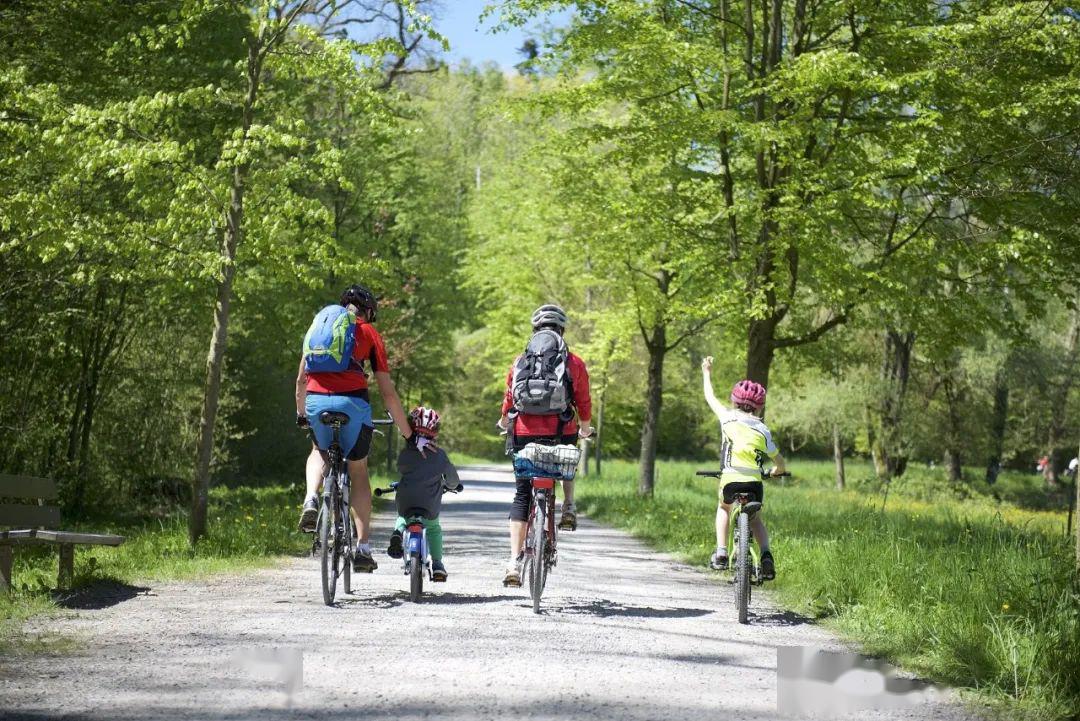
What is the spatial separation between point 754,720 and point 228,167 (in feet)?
28.8

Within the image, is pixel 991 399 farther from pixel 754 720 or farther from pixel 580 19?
pixel 754 720

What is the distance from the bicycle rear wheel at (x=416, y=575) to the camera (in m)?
8.46

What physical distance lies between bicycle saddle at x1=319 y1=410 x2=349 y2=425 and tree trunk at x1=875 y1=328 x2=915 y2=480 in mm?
30866

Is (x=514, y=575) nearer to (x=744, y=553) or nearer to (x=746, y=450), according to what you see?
(x=744, y=553)

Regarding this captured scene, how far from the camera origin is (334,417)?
26.3ft

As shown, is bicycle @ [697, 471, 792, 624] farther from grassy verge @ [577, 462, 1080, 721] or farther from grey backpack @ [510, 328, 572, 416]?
grey backpack @ [510, 328, 572, 416]

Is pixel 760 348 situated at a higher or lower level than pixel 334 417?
higher

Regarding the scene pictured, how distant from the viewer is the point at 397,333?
2977cm

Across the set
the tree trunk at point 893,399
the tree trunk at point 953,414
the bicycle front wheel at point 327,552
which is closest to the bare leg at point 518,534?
the bicycle front wheel at point 327,552

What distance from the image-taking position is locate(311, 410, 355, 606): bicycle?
8.02 m

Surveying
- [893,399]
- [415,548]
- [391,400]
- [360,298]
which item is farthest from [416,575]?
[893,399]

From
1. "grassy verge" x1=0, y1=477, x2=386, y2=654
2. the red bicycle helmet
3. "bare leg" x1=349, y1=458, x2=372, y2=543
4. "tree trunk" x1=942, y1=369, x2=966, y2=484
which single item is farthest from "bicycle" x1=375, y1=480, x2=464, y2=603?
"tree trunk" x1=942, y1=369, x2=966, y2=484

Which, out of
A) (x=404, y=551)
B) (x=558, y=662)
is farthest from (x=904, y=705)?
(x=404, y=551)

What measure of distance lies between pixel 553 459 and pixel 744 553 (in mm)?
1429
